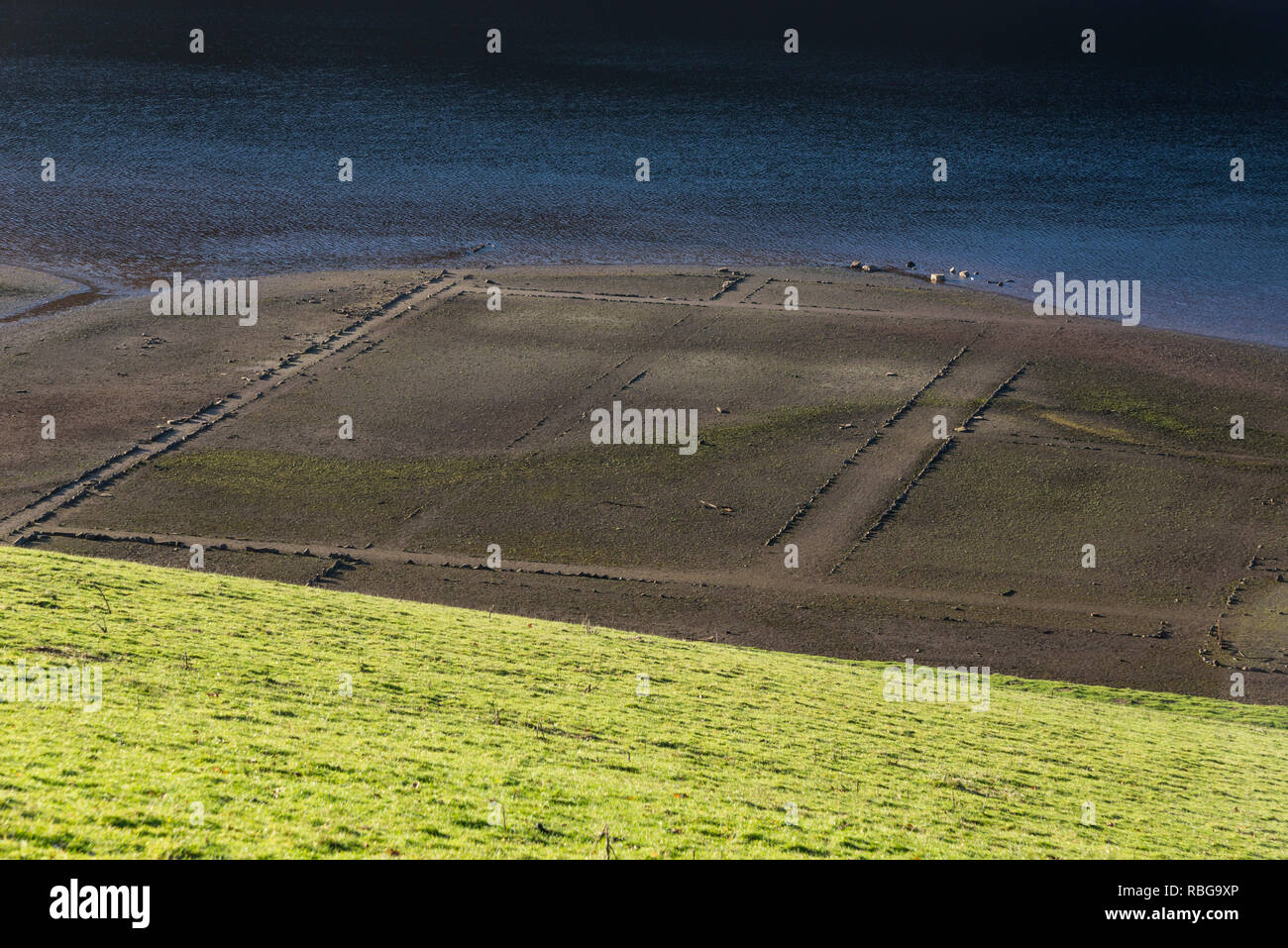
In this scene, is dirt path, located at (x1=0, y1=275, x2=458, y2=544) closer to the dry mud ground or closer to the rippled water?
the dry mud ground

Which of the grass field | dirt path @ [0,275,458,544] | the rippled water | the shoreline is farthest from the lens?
the rippled water

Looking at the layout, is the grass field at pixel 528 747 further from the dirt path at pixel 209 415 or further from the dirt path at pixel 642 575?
the dirt path at pixel 209 415

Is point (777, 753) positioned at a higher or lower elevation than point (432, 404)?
lower

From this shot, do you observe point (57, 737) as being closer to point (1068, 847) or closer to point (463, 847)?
point (463, 847)

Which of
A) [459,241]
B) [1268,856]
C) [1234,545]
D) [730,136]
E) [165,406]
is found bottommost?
[1268,856]

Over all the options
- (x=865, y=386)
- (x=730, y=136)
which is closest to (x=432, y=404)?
(x=865, y=386)

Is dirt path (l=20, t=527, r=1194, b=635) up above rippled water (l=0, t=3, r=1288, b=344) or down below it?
below

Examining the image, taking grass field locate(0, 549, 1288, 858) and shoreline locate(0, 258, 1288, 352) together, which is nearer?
grass field locate(0, 549, 1288, 858)

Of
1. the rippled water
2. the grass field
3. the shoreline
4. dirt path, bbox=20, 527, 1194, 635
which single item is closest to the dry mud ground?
dirt path, bbox=20, 527, 1194, 635
